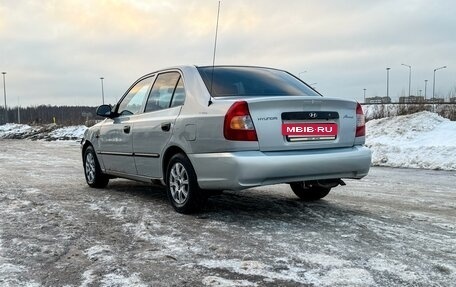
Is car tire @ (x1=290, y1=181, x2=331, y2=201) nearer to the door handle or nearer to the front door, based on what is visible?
the door handle

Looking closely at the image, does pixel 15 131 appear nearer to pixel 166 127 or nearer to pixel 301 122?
pixel 166 127

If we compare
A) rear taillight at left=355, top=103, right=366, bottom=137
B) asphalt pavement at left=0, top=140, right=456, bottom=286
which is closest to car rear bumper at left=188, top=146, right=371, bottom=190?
rear taillight at left=355, top=103, right=366, bottom=137

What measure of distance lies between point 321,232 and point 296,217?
726 millimetres

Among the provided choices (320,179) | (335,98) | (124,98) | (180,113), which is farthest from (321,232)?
(124,98)

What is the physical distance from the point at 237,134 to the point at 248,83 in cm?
112

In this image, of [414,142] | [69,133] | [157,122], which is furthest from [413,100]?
[69,133]

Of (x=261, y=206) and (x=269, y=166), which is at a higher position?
(x=269, y=166)

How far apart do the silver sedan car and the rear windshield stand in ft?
0.04

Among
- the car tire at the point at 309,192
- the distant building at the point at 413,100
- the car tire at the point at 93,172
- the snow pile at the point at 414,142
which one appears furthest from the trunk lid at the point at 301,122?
the distant building at the point at 413,100

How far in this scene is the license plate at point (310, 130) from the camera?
4953 millimetres

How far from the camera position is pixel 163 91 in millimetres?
6246

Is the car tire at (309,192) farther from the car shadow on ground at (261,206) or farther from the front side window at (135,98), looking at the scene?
the front side window at (135,98)

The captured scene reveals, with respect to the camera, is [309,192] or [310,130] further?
[309,192]

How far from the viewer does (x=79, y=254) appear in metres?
4.12
